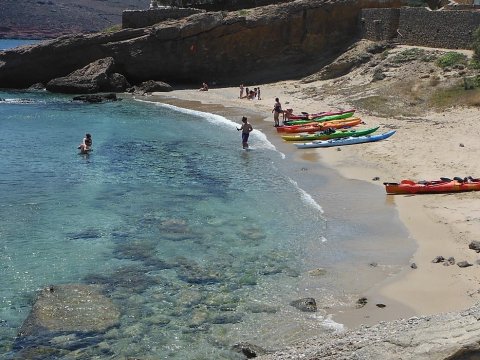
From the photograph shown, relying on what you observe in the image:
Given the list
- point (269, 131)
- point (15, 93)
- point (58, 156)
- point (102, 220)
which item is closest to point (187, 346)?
point (102, 220)

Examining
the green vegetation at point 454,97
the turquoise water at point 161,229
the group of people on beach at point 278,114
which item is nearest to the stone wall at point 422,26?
the green vegetation at point 454,97

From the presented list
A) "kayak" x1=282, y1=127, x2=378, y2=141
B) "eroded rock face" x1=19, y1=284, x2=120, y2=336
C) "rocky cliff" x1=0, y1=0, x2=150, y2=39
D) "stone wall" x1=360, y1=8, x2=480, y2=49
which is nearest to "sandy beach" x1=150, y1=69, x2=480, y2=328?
"kayak" x1=282, y1=127, x2=378, y2=141

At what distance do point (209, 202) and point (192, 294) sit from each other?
6.47 meters

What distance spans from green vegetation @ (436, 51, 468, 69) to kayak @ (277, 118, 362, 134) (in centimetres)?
759

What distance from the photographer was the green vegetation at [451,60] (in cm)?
3231

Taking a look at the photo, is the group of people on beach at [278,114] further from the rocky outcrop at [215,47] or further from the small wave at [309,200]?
the rocky outcrop at [215,47]

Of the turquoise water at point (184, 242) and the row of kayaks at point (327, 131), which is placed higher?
the row of kayaks at point (327, 131)

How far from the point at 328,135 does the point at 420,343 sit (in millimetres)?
21265

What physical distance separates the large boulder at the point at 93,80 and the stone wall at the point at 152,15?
4.10 metres

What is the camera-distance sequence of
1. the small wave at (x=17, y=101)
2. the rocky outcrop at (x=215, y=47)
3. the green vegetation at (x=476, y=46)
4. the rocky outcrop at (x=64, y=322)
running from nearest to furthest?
the rocky outcrop at (x=64, y=322) < the green vegetation at (x=476, y=46) < the small wave at (x=17, y=101) < the rocky outcrop at (x=215, y=47)

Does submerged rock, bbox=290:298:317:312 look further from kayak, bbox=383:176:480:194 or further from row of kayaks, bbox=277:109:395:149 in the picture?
row of kayaks, bbox=277:109:395:149

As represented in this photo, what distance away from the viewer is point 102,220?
1636cm

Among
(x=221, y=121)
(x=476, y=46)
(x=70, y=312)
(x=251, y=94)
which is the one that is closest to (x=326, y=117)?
(x=221, y=121)

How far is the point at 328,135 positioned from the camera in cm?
2647
